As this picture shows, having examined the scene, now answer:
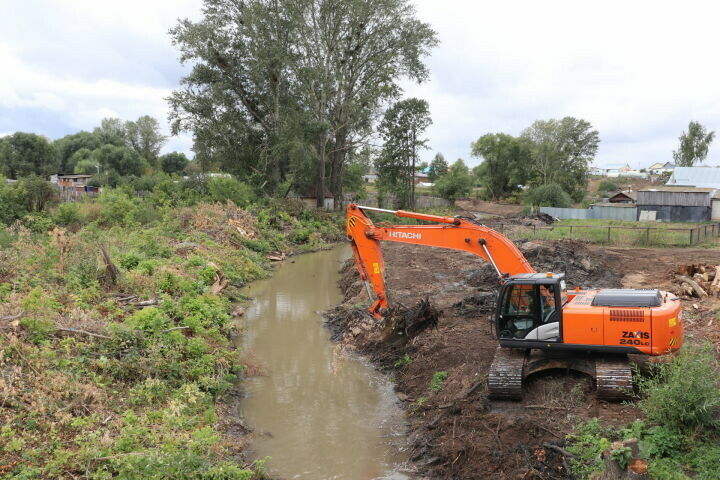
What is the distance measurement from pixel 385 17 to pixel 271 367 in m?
34.7

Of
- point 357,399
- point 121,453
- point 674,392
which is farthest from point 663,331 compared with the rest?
point 121,453

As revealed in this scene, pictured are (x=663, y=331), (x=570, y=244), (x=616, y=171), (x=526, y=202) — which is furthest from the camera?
(x=616, y=171)

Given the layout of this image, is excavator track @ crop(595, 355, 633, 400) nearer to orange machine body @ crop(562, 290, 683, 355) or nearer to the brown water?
orange machine body @ crop(562, 290, 683, 355)

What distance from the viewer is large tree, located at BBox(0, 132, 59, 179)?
206ft

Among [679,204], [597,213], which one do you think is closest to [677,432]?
[679,204]

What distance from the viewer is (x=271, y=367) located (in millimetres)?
12898

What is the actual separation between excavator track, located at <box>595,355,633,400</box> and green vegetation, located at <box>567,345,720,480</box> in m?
0.75

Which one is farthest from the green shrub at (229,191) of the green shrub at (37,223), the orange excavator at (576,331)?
the orange excavator at (576,331)

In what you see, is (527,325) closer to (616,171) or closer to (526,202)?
(526,202)

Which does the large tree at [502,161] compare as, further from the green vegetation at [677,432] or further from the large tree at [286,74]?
the green vegetation at [677,432]

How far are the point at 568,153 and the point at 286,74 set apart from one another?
→ 42999 millimetres

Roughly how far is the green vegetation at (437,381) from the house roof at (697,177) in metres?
52.3

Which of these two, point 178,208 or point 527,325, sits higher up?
point 178,208

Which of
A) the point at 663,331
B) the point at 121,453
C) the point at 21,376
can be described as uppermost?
the point at 663,331
